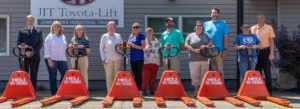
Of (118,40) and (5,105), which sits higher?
(118,40)

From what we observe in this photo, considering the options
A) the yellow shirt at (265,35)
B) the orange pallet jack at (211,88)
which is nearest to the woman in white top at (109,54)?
the orange pallet jack at (211,88)

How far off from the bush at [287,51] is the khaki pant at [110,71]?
439 centimetres

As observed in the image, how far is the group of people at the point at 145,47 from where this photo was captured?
558 centimetres

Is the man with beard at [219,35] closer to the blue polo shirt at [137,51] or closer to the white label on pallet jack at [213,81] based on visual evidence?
the white label on pallet jack at [213,81]

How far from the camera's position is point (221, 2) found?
7434 mm

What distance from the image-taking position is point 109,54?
5.56m

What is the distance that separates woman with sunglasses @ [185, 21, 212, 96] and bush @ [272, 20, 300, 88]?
2.52m

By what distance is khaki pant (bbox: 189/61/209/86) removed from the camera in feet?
18.5

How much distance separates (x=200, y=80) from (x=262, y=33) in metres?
1.87

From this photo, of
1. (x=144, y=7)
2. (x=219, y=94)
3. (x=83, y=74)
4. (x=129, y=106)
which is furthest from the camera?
(x=144, y=7)

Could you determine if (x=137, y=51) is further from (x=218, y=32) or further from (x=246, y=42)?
(x=246, y=42)

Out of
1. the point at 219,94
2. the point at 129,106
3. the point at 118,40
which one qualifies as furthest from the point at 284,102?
the point at 118,40

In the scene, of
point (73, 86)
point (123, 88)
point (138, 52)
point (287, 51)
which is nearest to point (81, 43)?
point (73, 86)

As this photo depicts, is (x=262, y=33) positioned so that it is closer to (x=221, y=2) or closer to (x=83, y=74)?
(x=221, y=2)
